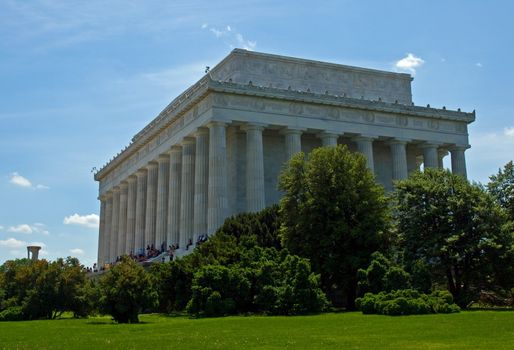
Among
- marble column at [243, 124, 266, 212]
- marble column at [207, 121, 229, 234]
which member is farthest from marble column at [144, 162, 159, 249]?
marble column at [243, 124, 266, 212]

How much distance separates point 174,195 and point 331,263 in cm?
3771

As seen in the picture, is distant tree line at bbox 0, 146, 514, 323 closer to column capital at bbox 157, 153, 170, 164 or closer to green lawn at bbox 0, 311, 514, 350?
green lawn at bbox 0, 311, 514, 350

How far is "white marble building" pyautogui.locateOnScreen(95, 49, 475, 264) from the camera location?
6988 cm

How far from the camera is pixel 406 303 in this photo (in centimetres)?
3369

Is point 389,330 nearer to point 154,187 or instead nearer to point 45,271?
point 45,271

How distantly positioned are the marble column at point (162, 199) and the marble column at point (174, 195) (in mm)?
2722

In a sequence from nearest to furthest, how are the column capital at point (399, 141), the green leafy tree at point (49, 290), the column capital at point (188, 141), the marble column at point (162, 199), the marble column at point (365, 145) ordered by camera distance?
1. the green leafy tree at point (49, 290)
2. the column capital at point (188, 141)
3. the marble column at point (365, 145)
4. the column capital at point (399, 141)
5. the marble column at point (162, 199)

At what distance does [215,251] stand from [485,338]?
26507mm

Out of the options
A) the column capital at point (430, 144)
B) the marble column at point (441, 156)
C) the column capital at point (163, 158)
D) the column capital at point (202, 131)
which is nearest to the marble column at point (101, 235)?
the column capital at point (163, 158)

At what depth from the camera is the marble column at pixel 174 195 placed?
77.2m

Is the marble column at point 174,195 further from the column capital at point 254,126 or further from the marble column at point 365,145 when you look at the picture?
the marble column at point 365,145

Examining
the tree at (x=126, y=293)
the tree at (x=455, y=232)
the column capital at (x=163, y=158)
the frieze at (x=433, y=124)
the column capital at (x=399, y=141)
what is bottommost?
the tree at (x=126, y=293)

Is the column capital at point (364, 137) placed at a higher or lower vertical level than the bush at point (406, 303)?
higher

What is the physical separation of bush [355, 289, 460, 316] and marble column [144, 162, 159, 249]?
53.3 meters
